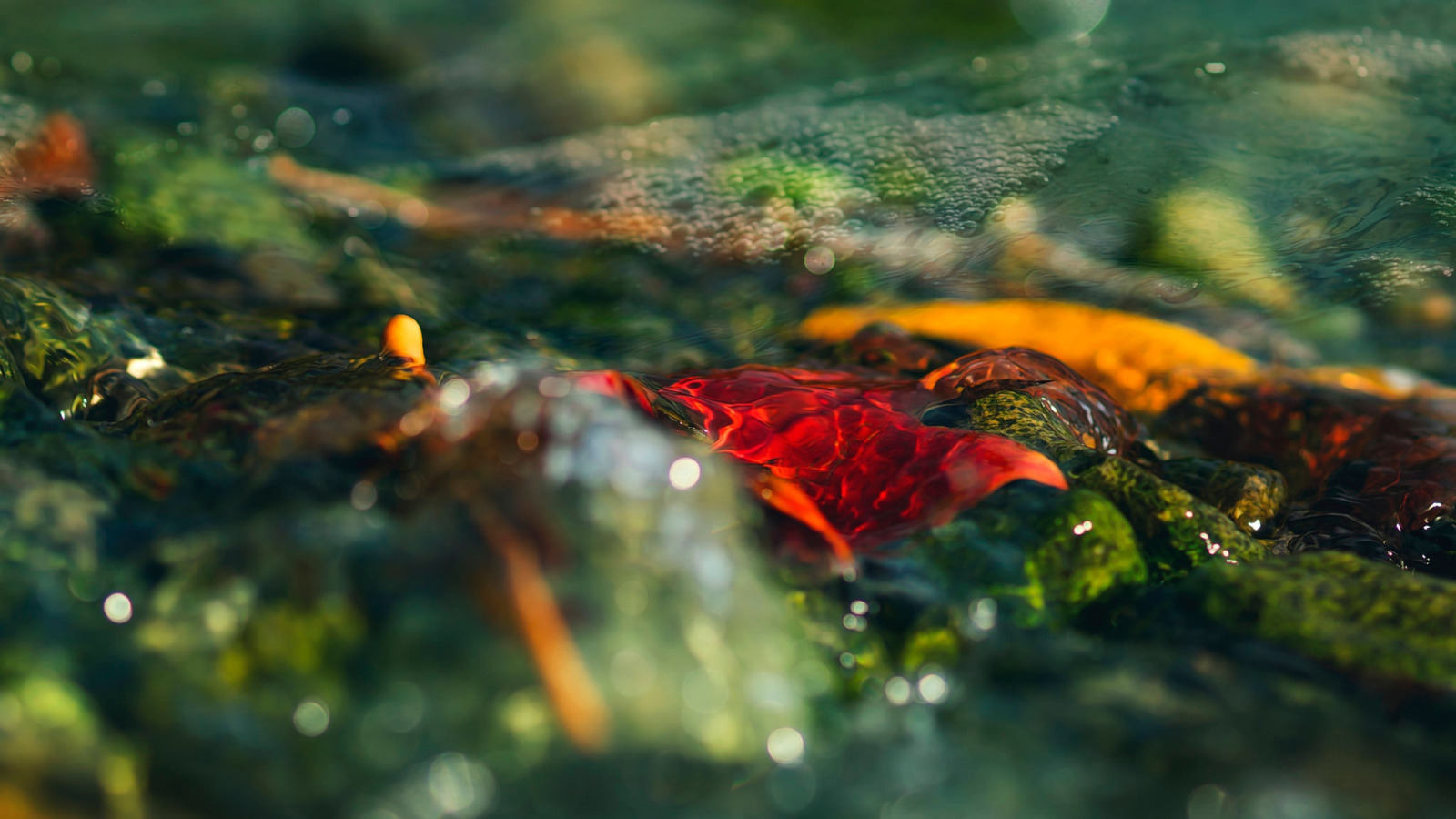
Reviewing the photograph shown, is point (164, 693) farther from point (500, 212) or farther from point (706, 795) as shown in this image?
point (500, 212)

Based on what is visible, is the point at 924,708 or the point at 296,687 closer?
the point at 296,687

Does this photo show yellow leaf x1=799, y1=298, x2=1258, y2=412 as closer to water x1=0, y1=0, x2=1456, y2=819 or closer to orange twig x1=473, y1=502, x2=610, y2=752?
water x1=0, y1=0, x2=1456, y2=819

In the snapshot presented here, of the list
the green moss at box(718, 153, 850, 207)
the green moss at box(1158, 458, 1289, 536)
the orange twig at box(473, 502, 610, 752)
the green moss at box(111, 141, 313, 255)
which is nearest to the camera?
the orange twig at box(473, 502, 610, 752)

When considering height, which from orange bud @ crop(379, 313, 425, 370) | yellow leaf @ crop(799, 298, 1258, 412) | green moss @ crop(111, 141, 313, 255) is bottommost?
green moss @ crop(111, 141, 313, 255)

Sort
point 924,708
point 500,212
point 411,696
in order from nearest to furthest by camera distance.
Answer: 1. point 411,696
2. point 924,708
3. point 500,212

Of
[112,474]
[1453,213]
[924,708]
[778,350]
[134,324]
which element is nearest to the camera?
[924,708]

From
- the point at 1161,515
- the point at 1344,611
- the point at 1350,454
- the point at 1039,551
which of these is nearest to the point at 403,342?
the point at 1039,551

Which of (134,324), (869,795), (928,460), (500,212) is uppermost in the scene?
(869,795)

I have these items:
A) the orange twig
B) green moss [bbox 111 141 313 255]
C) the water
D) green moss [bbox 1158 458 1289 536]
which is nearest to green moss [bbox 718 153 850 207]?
the water

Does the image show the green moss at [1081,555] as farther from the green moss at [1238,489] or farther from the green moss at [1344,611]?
the green moss at [1238,489]

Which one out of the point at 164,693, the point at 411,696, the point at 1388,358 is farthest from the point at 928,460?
the point at 1388,358
